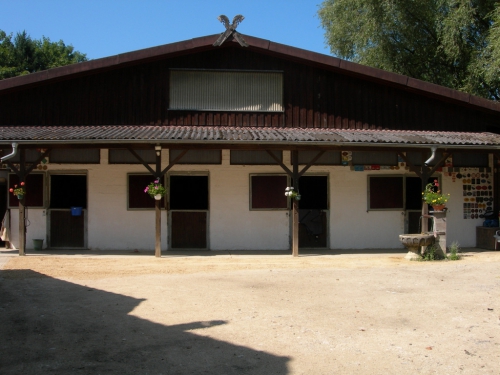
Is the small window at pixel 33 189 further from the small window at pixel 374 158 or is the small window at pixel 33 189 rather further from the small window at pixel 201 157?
the small window at pixel 374 158

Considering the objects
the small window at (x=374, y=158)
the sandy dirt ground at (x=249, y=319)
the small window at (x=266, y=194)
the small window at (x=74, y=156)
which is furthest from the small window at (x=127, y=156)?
the small window at (x=374, y=158)

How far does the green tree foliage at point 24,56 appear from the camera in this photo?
3572 cm

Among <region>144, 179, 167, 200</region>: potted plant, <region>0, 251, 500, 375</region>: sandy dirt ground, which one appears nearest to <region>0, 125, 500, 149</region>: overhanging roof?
<region>144, 179, 167, 200</region>: potted plant

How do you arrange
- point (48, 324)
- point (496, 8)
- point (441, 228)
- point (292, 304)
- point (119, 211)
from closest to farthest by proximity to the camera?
point (48, 324) < point (292, 304) < point (441, 228) < point (119, 211) < point (496, 8)

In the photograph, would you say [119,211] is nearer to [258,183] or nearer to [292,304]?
[258,183]

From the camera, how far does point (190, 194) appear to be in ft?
45.8

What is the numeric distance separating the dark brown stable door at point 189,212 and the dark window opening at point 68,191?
2267mm

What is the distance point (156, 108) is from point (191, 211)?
2.85 m

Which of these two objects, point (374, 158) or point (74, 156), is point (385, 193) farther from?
point (74, 156)

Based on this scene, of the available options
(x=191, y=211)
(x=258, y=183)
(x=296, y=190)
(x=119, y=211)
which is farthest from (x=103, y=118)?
(x=296, y=190)

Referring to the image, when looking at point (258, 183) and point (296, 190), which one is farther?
point (258, 183)

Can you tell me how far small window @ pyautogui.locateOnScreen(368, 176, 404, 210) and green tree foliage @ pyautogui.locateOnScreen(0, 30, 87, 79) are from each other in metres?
27.4

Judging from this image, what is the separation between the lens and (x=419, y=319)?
6.70 m

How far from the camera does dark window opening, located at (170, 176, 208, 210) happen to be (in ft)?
45.8
